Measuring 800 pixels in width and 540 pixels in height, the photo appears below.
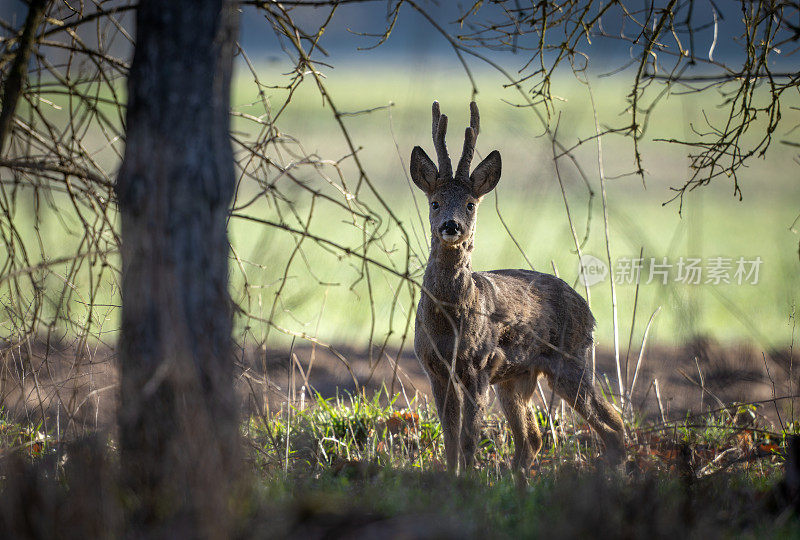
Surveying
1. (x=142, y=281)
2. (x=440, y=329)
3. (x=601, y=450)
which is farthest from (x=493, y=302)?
(x=142, y=281)

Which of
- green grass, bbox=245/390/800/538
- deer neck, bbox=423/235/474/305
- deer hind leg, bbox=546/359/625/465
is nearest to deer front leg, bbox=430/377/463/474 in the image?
green grass, bbox=245/390/800/538

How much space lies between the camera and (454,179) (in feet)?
15.9

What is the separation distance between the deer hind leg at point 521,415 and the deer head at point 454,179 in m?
1.19

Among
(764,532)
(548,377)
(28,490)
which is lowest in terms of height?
(764,532)

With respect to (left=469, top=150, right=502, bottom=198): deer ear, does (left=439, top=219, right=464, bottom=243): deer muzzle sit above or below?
below

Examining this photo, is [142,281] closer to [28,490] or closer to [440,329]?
[28,490]

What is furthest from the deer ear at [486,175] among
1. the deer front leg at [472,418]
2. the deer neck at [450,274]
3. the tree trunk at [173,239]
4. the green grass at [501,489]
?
the tree trunk at [173,239]

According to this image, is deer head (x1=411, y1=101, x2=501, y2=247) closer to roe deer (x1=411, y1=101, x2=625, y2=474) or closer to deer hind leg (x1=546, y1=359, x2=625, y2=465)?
roe deer (x1=411, y1=101, x2=625, y2=474)

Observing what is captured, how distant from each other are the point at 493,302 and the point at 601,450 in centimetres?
→ 113

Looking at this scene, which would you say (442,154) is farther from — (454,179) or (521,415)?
(521,415)

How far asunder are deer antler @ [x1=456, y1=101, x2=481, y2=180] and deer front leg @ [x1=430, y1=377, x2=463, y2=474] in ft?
4.19

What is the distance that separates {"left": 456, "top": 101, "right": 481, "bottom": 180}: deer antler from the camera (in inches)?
186

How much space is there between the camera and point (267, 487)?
3.43m

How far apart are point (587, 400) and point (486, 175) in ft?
5.31
